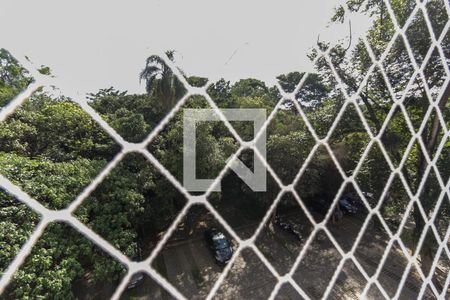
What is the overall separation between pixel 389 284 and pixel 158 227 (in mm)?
4442

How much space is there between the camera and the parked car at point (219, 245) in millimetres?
5008

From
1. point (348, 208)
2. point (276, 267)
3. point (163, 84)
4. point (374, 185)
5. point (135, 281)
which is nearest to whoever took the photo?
point (374, 185)

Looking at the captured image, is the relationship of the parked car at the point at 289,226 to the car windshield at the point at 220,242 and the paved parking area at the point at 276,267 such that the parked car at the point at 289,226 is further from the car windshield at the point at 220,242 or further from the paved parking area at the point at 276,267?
the car windshield at the point at 220,242

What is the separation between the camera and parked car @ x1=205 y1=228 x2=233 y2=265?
5008mm

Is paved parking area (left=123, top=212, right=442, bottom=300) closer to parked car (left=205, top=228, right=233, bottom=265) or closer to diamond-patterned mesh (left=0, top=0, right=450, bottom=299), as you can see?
diamond-patterned mesh (left=0, top=0, right=450, bottom=299)

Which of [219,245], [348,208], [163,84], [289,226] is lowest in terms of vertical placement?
[348,208]

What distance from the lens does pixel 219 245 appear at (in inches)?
207

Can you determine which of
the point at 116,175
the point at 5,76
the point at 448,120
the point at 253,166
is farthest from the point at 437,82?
the point at 5,76

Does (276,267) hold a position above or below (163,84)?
below

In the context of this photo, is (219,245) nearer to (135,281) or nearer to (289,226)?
(135,281)

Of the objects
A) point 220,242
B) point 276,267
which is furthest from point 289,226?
point 220,242

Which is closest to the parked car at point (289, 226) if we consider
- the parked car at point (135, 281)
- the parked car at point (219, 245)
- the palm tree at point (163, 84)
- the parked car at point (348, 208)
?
the parked car at point (348, 208)

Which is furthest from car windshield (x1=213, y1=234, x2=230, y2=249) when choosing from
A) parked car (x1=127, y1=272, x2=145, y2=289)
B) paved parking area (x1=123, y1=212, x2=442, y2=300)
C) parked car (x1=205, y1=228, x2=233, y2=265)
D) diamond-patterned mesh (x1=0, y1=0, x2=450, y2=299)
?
parked car (x1=127, y1=272, x2=145, y2=289)

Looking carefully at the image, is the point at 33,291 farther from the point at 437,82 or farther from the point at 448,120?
the point at 448,120
